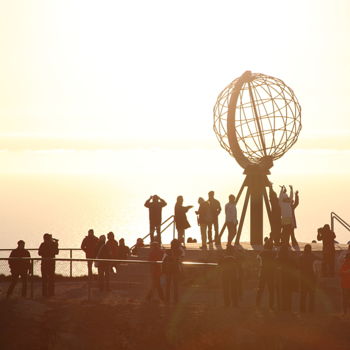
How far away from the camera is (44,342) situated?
23109 mm

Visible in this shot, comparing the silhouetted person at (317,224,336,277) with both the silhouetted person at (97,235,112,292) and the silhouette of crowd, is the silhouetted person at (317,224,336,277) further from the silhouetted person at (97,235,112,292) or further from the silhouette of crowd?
the silhouetted person at (97,235,112,292)

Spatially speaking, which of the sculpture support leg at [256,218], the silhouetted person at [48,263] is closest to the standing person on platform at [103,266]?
the silhouetted person at [48,263]

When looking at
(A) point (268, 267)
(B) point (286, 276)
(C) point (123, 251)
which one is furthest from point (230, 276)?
(C) point (123, 251)

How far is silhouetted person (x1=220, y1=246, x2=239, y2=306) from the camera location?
21.9 m

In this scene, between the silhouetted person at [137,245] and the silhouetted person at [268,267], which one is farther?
the silhouetted person at [137,245]

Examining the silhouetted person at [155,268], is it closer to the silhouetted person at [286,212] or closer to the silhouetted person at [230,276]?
the silhouetted person at [230,276]

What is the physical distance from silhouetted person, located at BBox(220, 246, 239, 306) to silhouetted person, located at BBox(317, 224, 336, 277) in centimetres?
432

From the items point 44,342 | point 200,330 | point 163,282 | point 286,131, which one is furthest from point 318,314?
point 286,131

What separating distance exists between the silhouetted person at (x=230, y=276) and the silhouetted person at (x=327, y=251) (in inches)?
170

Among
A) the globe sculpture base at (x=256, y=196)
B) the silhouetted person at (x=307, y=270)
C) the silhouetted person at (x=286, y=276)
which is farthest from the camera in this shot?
the globe sculpture base at (x=256, y=196)

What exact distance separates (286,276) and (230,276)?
1.23 m

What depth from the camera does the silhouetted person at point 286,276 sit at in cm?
2190

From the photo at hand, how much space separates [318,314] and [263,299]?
2674mm

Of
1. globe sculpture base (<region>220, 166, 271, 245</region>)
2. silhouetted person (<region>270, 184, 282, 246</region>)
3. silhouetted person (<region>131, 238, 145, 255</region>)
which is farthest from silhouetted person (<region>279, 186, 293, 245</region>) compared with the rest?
silhouetted person (<region>131, 238, 145, 255</region>)
